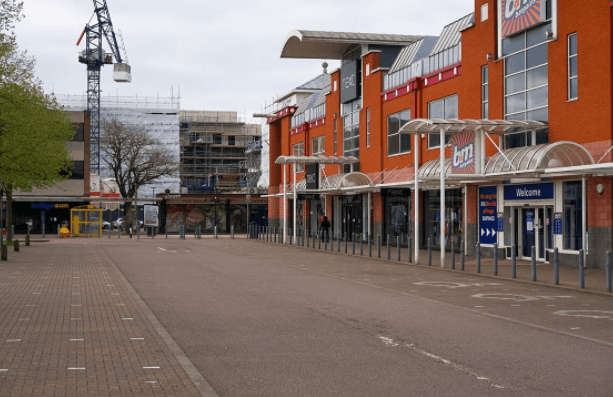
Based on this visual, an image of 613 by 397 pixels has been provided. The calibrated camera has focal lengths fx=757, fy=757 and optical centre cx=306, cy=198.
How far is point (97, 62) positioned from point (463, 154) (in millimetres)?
82638

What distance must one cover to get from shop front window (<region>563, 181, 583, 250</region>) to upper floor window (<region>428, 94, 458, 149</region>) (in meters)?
8.54

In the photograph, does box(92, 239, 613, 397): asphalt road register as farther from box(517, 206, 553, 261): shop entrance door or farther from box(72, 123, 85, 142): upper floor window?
box(72, 123, 85, 142): upper floor window

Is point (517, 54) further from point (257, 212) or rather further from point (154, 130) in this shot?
point (154, 130)

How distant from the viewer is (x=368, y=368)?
819 cm

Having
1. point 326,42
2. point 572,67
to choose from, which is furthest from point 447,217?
point 326,42

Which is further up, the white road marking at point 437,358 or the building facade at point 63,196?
the building facade at point 63,196

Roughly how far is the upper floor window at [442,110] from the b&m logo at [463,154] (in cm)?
560

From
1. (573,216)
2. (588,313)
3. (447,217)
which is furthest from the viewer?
(447,217)

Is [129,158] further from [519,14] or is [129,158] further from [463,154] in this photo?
[519,14]

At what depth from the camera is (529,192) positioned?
2562 cm

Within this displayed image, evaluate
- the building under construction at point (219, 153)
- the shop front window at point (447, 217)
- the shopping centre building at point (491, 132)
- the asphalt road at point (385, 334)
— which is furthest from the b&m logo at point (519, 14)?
the building under construction at point (219, 153)

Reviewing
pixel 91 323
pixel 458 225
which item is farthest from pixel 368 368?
pixel 458 225

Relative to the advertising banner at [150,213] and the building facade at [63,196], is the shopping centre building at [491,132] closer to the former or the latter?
the building facade at [63,196]

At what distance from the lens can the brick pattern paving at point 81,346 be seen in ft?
23.7
